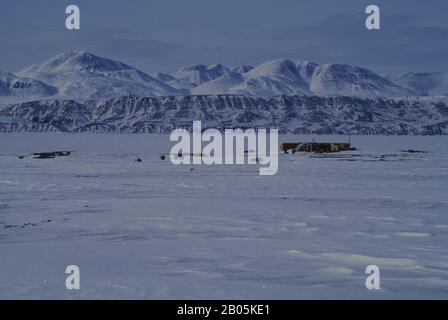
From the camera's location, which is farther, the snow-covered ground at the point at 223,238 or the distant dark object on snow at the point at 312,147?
the distant dark object on snow at the point at 312,147

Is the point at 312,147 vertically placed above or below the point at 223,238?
above

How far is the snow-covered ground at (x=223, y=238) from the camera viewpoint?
36.8 ft

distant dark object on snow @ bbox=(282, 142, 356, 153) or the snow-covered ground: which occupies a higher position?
distant dark object on snow @ bbox=(282, 142, 356, 153)

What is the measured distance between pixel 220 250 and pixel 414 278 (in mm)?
4258

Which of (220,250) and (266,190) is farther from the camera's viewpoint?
(266,190)

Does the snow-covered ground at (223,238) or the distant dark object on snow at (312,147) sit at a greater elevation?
the distant dark object on snow at (312,147)

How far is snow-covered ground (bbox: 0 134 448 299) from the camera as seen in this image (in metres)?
11.2

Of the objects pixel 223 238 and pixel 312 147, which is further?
pixel 312 147

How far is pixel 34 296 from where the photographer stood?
34.3 feet

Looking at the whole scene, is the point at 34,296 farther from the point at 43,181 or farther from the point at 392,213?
the point at 43,181

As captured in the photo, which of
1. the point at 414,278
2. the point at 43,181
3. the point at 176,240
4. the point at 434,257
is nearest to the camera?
the point at 414,278

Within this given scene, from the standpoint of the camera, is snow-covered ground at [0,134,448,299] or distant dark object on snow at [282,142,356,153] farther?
distant dark object on snow at [282,142,356,153]

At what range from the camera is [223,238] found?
15.6 m

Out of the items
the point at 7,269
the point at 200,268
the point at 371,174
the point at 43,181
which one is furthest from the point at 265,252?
the point at 371,174
